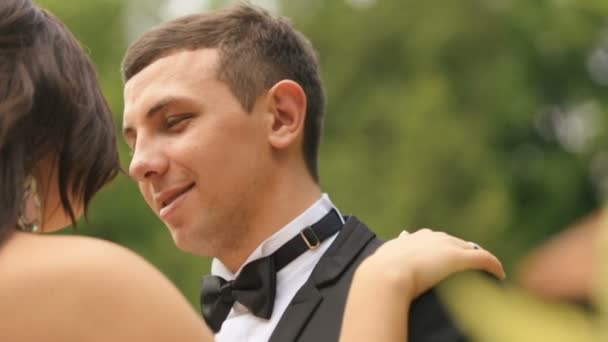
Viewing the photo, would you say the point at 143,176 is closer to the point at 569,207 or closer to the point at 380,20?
the point at 569,207

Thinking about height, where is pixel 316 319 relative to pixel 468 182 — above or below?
above

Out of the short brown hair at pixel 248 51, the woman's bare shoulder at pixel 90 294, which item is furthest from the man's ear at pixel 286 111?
the woman's bare shoulder at pixel 90 294

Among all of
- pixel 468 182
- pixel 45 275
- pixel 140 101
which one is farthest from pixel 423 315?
pixel 468 182

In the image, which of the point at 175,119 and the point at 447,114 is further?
the point at 447,114

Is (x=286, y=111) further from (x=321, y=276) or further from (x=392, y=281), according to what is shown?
(x=392, y=281)

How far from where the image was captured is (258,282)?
3.43 meters

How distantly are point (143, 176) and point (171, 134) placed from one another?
150mm

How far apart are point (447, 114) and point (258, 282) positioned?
18.6 m

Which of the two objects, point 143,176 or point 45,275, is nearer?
point 45,275

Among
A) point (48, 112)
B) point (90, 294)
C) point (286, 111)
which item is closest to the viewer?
point (90, 294)

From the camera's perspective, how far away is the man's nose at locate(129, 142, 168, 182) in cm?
350

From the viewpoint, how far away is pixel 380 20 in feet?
77.0

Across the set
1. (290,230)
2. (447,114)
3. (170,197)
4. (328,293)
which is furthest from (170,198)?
(447,114)

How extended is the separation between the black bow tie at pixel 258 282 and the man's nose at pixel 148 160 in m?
0.39
